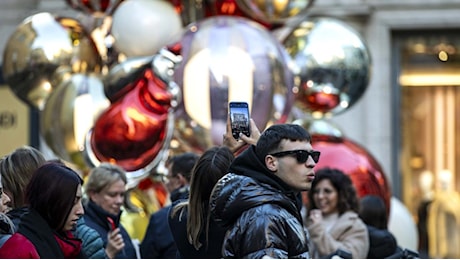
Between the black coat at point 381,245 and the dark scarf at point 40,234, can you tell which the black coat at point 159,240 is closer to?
the black coat at point 381,245

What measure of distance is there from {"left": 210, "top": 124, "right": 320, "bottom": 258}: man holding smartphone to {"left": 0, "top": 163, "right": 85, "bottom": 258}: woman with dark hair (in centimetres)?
64

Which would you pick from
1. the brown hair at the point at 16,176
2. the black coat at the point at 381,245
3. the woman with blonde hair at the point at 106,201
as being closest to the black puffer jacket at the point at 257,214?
the brown hair at the point at 16,176

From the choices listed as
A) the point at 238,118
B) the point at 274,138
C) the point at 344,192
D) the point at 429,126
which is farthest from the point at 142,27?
the point at 429,126

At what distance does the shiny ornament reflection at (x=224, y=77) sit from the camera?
8492 mm

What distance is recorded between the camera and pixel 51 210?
5547 mm

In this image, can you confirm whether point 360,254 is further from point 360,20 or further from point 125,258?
point 360,20

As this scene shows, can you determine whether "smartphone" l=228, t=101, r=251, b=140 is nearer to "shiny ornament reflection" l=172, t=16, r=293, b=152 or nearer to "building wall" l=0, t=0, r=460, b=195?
"shiny ornament reflection" l=172, t=16, r=293, b=152

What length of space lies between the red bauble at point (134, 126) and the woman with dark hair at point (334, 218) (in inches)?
59.8

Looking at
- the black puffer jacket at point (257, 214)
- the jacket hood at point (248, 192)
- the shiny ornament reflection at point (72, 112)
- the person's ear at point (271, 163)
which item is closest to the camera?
the black puffer jacket at point (257, 214)

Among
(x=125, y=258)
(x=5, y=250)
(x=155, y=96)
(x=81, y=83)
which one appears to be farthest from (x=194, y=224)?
(x=81, y=83)

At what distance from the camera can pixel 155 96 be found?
934 cm

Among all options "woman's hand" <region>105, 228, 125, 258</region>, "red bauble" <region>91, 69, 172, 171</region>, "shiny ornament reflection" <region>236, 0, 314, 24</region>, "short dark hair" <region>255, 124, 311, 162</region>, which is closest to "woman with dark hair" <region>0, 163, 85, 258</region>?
"short dark hair" <region>255, 124, 311, 162</region>

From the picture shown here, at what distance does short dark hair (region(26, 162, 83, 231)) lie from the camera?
5.54 metres

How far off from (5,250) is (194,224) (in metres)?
0.86
